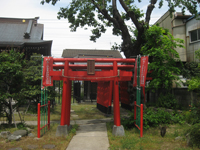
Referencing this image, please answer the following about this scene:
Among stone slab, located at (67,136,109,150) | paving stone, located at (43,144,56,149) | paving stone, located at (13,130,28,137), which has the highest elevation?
paving stone, located at (13,130,28,137)

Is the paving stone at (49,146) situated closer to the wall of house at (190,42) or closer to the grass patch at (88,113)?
the grass patch at (88,113)

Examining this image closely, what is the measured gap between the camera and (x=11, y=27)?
21766 millimetres

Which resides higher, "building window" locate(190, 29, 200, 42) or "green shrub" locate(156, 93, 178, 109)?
"building window" locate(190, 29, 200, 42)

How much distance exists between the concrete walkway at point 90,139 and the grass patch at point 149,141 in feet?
1.07

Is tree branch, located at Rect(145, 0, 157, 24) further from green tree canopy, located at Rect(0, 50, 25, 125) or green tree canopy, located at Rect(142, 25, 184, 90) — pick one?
green tree canopy, located at Rect(0, 50, 25, 125)

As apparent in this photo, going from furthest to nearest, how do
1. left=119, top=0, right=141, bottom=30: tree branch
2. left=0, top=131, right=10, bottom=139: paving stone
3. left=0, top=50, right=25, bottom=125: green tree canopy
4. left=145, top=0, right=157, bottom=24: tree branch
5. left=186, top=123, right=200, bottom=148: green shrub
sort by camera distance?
left=145, top=0, right=157, bottom=24: tree branch → left=119, top=0, right=141, bottom=30: tree branch → left=0, top=50, right=25, bottom=125: green tree canopy → left=0, top=131, right=10, bottom=139: paving stone → left=186, top=123, right=200, bottom=148: green shrub

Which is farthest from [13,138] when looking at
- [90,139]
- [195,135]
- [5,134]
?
[195,135]

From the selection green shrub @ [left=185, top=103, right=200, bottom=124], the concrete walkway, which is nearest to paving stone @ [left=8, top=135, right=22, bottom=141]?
the concrete walkway

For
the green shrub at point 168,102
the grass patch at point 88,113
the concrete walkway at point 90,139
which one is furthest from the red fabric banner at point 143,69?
the grass patch at point 88,113

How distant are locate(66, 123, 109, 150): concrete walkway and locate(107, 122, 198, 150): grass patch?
327 mm

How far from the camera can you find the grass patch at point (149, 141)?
6.97 metres

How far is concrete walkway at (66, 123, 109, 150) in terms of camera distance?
288 inches

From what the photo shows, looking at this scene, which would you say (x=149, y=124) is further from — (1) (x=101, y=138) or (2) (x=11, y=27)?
(2) (x=11, y=27)

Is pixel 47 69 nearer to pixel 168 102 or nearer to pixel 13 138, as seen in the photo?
pixel 13 138
